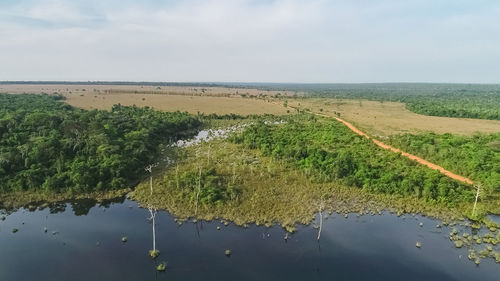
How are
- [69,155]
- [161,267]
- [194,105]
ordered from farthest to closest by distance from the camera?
[194,105] < [69,155] < [161,267]

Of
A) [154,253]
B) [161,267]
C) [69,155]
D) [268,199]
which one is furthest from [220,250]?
[69,155]

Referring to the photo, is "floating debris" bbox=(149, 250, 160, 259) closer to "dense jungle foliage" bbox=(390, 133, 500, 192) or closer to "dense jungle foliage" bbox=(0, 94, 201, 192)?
"dense jungle foliage" bbox=(0, 94, 201, 192)

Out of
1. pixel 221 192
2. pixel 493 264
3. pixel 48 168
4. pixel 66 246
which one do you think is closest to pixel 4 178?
pixel 48 168

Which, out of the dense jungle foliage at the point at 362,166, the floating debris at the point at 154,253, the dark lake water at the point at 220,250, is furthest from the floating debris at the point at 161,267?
the dense jungle foliage at the point at 362,166

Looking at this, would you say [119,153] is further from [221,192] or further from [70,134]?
[221,192]

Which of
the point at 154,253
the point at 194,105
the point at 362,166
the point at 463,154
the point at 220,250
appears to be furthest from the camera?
the point at 194,105

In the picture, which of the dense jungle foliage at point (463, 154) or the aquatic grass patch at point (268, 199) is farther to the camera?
the dense jungle foliage at point (463, 154)

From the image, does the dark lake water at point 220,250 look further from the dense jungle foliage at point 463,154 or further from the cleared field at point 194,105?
the cleared field at point 194,105

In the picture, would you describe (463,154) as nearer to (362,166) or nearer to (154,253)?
(362,166)

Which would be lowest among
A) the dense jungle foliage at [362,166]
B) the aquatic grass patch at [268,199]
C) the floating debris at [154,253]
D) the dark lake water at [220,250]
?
the dark lake water at [220,250]
